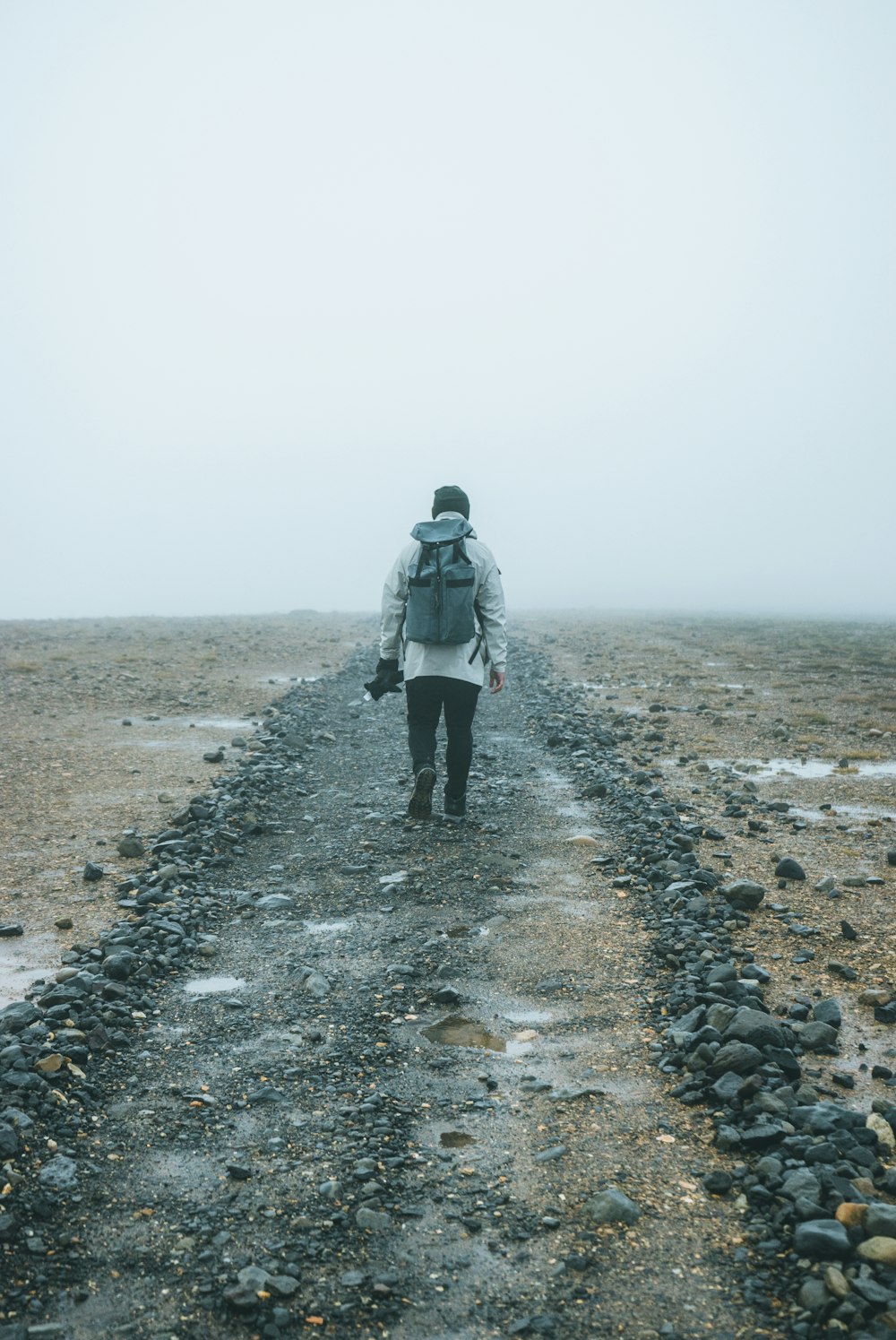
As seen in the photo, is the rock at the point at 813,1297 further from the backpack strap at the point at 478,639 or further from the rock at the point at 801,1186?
the backpack strap at the point at 478,639

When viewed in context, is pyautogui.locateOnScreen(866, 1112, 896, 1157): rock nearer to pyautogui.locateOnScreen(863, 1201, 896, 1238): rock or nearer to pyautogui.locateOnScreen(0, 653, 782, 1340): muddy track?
pyautogui.locateOnScreen(863, 1201, 896, 1238): rock

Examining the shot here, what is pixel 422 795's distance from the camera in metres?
10.3

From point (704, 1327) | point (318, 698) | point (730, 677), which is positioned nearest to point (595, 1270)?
point (704, 1327)

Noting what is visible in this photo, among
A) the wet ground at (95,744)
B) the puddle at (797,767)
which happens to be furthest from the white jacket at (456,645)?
the puddle at (797,767)

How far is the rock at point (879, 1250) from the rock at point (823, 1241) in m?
0.05

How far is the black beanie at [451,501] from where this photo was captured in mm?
10078

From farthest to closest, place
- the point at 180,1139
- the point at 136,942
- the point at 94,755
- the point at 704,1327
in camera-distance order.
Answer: the point at 94,755 < the point at 136,942 < the point at 180,1139 < the point at 704,1327

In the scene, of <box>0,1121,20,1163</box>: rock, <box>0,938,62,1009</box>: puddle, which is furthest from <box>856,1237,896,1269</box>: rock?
<box>0,938,62,1009</box>: puddle

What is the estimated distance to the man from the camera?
10078 millimetres

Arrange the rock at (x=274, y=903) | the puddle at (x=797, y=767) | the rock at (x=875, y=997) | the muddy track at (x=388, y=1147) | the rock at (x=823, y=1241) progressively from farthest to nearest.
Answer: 1. the puddle at (x=797, y=767)
2. the rock at (x=274, y=903)
3. the rock at (x=875, y=997)
4. the rock at (x=823, y=1241)
5. the muddy track at (x=388, y=1147)

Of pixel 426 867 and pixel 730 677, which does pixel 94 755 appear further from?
pixel 730 677

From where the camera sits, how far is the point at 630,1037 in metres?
5.46

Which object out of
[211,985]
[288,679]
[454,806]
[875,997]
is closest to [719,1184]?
[875,997]

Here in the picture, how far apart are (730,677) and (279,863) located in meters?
19.4
